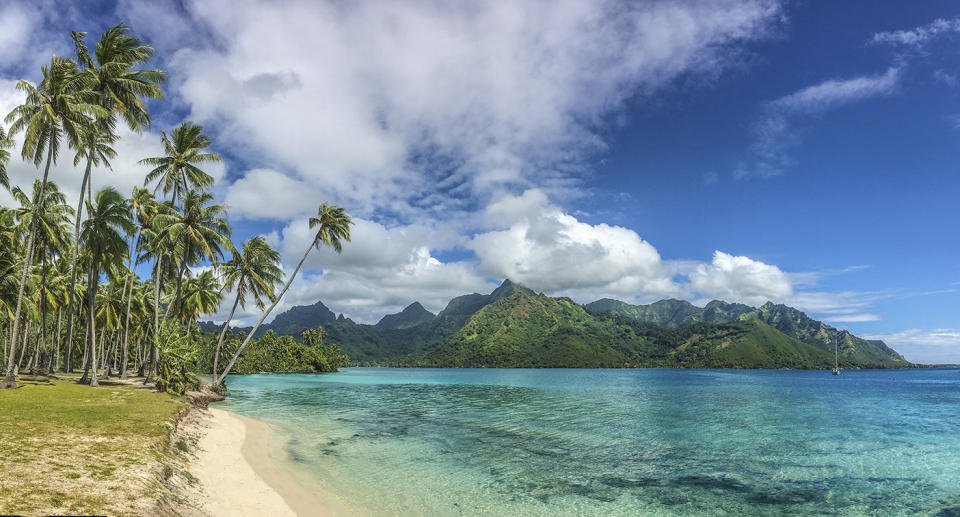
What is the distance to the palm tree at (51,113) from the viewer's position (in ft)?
83.7

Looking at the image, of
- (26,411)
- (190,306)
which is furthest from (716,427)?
(190,306)

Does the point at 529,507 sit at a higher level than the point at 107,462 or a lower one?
lower

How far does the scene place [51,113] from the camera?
2500cm

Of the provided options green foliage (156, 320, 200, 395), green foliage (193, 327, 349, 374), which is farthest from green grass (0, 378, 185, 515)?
green foliage (193, 327, 349, 374)

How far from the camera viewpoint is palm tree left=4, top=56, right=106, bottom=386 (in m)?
25.5

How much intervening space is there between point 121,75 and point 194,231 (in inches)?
512

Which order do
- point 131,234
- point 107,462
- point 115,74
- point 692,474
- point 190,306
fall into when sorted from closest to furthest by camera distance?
1. point 107,462
2. point 692,474
3. point 115,74
4. point 131,234
5. point 190,306

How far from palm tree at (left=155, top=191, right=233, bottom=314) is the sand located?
74.4 ft

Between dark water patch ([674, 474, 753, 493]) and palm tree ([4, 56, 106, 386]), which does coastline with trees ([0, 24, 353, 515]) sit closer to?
palm tree ([4, 56, 106, 386])

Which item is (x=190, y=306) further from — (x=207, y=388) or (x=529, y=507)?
(x=529, y=507)

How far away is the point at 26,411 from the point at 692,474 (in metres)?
28.1

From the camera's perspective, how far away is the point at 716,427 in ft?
107

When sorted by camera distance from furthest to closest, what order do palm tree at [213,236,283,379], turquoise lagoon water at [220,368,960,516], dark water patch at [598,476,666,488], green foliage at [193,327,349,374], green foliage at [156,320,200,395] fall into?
green foliage at [193,327,349,374], palm tree at [213,236,283,379], green foliage at [156,320,200,395], dark water patch at [598,476,666,488], turquoise lagoon water at [220,368,960,516]

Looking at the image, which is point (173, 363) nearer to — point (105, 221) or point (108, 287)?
point (105, 221)
